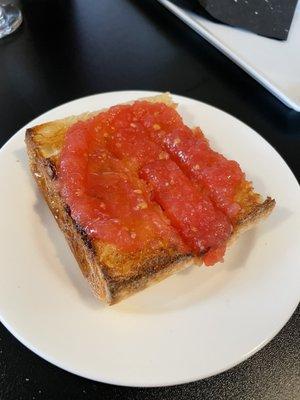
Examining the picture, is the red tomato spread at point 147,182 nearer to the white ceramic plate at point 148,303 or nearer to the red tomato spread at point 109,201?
the red tomato spread at point 109,201

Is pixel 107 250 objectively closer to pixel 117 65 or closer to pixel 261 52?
pixel 117 65

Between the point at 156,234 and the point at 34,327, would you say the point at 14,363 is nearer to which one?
the point at 34,327

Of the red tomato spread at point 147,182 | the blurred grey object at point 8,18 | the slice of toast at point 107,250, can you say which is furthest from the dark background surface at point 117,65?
the red tomato spread at point 147,182

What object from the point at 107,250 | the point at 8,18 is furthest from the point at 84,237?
the point at 8,18

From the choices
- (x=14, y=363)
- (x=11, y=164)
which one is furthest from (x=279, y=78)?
(x=14, y=363)

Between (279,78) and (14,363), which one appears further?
(279,78)

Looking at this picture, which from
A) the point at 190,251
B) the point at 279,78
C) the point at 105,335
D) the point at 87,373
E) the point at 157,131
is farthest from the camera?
the point at 279,78
